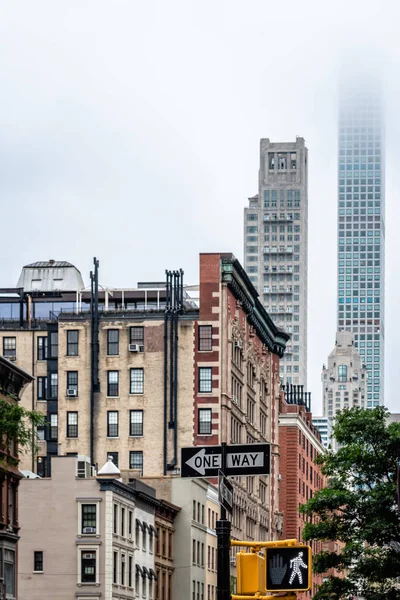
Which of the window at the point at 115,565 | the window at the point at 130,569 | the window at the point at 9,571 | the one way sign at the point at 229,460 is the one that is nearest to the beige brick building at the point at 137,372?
the window at the point at 130,569

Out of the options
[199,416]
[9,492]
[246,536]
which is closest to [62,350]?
[199,416]

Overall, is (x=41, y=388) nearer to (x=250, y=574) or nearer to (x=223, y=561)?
(x=223, y=561)

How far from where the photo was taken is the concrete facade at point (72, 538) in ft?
295

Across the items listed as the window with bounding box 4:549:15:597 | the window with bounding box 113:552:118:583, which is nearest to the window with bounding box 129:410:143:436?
the window with bounding box 113:552:118:583

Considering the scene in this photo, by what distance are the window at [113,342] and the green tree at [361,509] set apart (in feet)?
152

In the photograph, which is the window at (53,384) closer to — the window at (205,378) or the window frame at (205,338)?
the window at (205,378)

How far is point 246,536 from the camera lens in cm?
13888

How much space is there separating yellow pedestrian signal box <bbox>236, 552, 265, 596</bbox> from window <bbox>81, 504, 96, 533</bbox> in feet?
243

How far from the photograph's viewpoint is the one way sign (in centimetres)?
2072

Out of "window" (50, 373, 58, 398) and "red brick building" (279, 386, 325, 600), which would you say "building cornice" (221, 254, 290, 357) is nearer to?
"red brick building" (279, 386, 325, 600)

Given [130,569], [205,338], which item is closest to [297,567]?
[130,569]

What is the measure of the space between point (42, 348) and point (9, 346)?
288 centimetres

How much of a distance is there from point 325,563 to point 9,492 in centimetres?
1690

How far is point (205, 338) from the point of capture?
124m
